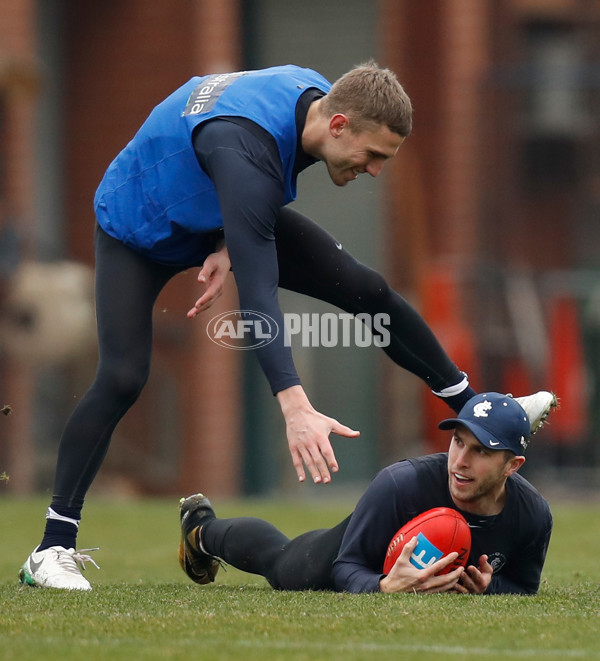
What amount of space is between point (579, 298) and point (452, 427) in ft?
36.9

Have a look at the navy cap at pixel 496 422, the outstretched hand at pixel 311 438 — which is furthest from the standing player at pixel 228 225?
the navy cap at pixel 496 422

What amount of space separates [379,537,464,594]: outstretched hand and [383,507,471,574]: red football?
0.02 meters

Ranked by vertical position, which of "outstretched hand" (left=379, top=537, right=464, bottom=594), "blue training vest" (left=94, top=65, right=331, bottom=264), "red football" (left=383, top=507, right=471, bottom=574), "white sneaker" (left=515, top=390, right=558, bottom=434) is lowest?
"outstretched hand" (left=379, top=537, right=464, bottom=594)

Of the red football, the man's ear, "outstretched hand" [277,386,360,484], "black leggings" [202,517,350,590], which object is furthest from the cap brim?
the man's ear

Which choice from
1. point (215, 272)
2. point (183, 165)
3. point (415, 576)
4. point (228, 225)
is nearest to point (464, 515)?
point (415, 576)

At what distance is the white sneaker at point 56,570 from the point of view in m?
5.71

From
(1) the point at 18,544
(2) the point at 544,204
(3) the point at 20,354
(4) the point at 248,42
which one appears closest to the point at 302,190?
(4) the point at 248,42

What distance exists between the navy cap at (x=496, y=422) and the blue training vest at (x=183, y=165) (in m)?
1.01

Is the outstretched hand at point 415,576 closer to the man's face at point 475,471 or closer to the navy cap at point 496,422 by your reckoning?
the man's face at point 475,471

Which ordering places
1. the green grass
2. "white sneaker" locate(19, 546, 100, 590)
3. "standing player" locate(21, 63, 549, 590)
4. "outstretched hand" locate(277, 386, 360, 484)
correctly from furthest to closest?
"white sneaker" locate(19, 546, 100, 590)
"standing player" locate(21, 63, 549, 590)
"outstretched hand" locate(277, 386, 360, 484)
the green grass

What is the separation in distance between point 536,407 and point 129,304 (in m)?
1.60

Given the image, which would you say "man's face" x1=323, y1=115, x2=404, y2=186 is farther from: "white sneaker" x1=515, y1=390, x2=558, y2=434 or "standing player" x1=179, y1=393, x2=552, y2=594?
"white sneaker" x1=515, y1=390, x2=558, y2=434

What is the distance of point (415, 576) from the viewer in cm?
530

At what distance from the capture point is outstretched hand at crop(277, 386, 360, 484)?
15.1 feet
